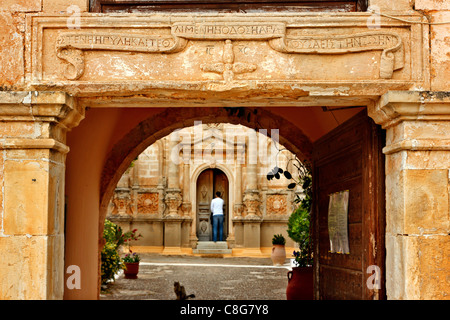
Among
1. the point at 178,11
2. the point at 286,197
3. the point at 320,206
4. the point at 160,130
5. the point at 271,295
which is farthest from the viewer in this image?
the point at 286,197

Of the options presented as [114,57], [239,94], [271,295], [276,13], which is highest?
[276,13]

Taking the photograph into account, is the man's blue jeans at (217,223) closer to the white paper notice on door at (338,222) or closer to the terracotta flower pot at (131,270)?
the terracotta flower pot at (131,270)

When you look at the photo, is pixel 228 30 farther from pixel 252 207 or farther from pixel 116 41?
pixel 252 207

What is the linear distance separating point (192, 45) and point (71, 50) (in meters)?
0.80

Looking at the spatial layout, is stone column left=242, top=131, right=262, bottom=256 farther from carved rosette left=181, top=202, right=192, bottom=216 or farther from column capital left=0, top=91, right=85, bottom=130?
column capital left=0, top=91, right=85, bottom=130

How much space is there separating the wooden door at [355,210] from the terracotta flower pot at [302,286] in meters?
1.96

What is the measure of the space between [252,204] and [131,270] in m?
6.69

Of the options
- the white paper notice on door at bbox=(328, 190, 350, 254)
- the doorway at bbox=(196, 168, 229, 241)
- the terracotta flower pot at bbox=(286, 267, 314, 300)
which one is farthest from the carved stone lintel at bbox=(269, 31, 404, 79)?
the doorway at bbox=(196, 168, 229, 241)

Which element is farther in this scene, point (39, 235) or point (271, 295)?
point (271, 295)

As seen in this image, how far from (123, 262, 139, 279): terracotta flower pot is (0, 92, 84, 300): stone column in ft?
26.9

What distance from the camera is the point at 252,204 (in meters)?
17.9

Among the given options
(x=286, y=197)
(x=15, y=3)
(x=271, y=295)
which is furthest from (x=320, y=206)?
(x=286, y=197)

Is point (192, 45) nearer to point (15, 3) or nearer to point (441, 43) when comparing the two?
point (15, 3)

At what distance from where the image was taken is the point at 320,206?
18.2 ft
